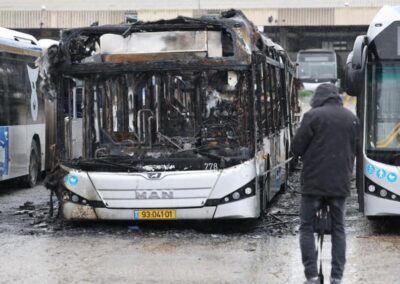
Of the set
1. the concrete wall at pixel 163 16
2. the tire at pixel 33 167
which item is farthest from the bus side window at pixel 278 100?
the concrete wall at pixel 163 16

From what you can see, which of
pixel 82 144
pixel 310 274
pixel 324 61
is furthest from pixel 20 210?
pixel 324 61

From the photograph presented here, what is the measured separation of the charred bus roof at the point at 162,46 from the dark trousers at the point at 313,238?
3808 millimetres

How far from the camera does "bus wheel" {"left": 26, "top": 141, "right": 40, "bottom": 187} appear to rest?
1834 cm

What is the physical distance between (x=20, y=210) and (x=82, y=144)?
305 cm

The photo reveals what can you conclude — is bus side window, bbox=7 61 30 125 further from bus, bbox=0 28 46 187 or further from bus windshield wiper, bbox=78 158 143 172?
bus windshield wiper, bbox=78 158 143 172

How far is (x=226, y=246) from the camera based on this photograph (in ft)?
35.2

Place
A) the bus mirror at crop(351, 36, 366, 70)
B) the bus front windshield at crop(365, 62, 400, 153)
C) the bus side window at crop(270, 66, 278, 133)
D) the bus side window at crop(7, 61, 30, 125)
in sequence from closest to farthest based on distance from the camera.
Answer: the bus mirror at crop(351, 36, 366, 70), the bus front windshield at crop(365, 62, 400, 153), the bus side window at crop(270, 66, 278, 133), the bus side window at crop(7, 61, 30, 125)

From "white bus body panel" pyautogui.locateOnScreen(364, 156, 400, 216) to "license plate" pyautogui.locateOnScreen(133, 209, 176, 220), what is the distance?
8.23ft

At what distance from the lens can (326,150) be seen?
7.86 meters

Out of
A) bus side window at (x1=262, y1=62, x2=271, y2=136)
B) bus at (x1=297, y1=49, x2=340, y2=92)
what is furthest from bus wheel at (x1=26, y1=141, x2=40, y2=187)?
bus at (x1=297, y1=49, x2=340, y2=92)

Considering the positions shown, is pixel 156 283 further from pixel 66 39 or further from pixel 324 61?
pixel 324 61

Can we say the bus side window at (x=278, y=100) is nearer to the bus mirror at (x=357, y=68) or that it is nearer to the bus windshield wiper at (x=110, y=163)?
the bus mirror at (x=357, y=68)

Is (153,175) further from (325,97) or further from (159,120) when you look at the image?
(325,97)

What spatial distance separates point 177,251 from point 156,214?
1080 millimetres
